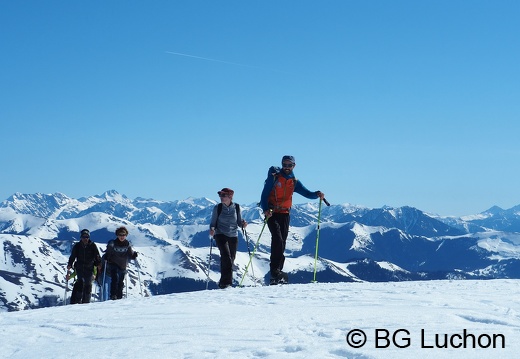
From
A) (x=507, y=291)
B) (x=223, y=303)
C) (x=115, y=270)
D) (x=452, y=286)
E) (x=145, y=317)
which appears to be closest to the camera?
(x=145, y=317)

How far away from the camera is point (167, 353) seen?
6902 mm

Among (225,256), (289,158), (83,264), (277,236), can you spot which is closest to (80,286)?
(83,264)

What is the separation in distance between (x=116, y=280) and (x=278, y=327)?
1057 cm

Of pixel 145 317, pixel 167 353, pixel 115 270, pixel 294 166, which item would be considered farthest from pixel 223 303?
pixel 115 270

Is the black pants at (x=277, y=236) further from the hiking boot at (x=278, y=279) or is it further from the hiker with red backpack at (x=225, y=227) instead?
the hiker with red backpack at (x=225, y=227)

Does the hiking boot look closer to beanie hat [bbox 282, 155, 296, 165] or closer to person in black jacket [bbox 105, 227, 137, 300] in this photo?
beanie hat [bbox 282, 155, 296, 165]

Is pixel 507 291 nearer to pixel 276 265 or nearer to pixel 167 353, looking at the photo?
pixel 276 265

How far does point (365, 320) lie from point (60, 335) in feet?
14.3

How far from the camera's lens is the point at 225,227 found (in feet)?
50.2

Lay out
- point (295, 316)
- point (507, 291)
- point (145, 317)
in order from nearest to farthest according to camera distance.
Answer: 1. point (295, 316)
2. point (145, 317)
3. point (507, 291)

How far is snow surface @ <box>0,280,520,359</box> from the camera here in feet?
22.1

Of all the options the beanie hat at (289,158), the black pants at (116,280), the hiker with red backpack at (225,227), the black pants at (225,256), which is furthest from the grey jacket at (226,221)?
the black pants at (116,280)

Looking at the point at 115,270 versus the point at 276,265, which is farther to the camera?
the point at 115,270

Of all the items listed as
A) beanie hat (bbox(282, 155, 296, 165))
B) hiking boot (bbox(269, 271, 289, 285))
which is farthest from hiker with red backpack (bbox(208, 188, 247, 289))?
beanie hat (bbox(282, 155, 296, 165))
